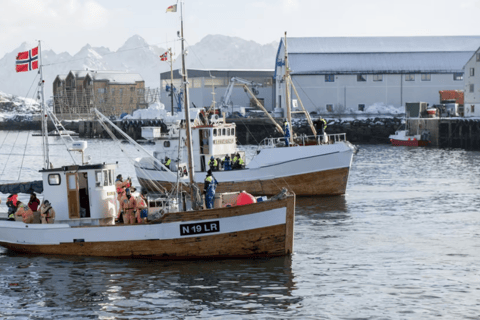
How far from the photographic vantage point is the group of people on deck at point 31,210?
2278cm

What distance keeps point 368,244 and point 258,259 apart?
4.93m

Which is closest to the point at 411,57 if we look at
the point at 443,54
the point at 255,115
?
the point at 443,54

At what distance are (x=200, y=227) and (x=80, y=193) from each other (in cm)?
474

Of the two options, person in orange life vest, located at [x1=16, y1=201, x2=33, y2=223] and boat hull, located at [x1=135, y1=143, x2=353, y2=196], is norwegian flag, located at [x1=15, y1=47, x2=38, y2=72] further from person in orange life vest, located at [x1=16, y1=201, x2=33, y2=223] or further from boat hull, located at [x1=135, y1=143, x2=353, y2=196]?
boat hull, located at [x1=135, y1=143, x2=353, y2=196]

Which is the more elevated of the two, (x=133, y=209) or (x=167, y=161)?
(x=167, y=161)

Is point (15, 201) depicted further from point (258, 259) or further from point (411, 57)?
point (411, 57)

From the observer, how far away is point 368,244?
80.4ft

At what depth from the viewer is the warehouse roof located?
9525 cm

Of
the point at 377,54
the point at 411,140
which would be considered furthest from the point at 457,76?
the point at 411,140

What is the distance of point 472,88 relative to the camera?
8488cm

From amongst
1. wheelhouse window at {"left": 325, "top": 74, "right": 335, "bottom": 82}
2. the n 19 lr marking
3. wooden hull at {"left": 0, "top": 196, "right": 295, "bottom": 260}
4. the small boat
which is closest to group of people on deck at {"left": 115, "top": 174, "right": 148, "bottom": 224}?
wooden hull at {"left": 0, "top": 196, "right": 295, "bottom": 260}

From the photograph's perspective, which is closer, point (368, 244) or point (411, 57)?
point (368, 244)

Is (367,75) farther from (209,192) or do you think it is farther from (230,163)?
(209,192)

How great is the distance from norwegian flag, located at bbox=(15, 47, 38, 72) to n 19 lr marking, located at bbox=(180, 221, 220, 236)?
7814 millimetres
